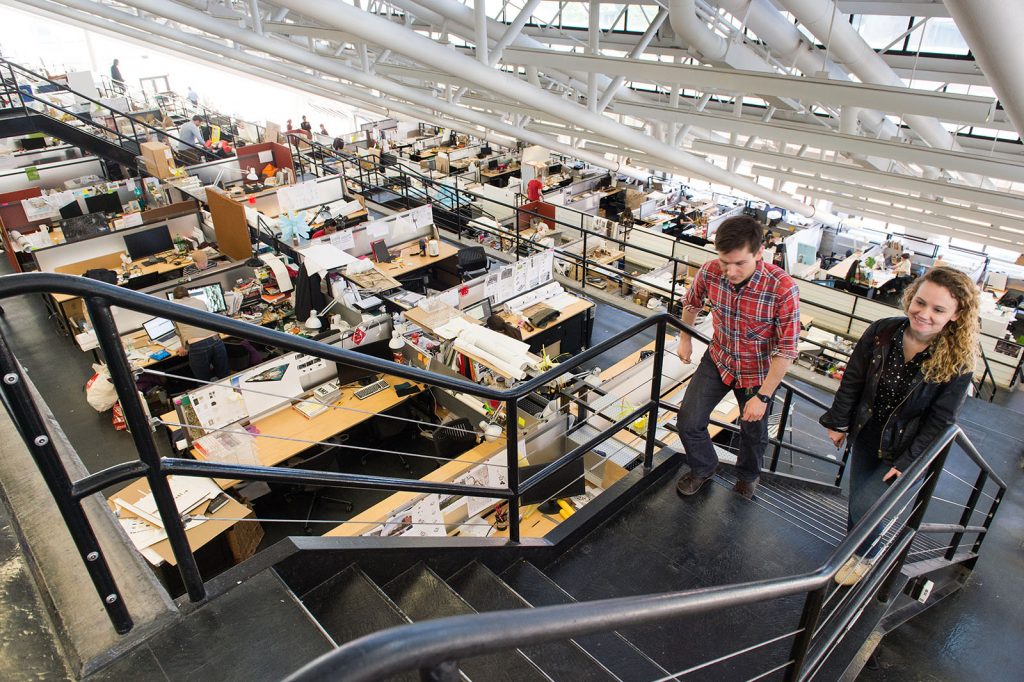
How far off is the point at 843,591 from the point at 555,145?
8.67 metres

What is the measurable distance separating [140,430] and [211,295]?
5.61 meters

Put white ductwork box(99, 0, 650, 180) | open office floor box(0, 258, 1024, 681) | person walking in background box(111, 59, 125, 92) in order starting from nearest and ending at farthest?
1. open office floor box(0, 258, 1024, 681)
2. white ductwork box(99, 0, 650, 180)
3. person walking in background box(111, 59, 125, 92)

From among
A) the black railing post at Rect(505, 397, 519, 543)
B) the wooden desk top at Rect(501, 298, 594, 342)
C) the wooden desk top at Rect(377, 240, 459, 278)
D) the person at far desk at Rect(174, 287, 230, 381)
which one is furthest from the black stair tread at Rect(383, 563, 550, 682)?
the wooden desk top at Rect(377, 240, 459, 278)

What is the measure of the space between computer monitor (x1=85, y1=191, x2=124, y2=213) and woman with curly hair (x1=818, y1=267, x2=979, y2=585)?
9.48 metres

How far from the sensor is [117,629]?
1.25 meters

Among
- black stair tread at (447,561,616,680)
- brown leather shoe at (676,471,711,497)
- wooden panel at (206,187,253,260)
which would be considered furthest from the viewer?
wooden panel at (206,187,253,260)

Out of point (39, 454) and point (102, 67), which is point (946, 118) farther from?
point (102, 67)

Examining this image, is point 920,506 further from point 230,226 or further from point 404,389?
point 230,226

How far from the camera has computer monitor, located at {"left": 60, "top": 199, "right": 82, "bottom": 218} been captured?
27.5ft

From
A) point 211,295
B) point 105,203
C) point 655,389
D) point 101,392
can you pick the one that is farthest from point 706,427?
point 105,203

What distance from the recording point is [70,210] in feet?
27.6

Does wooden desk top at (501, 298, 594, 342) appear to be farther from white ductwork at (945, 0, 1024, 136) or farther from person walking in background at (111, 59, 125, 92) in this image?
person walking in background at (111, 59, 125, 92)

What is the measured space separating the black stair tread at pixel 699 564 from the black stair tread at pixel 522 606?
0.73 feet

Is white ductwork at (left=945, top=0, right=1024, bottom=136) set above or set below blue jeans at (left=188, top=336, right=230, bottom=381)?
above
